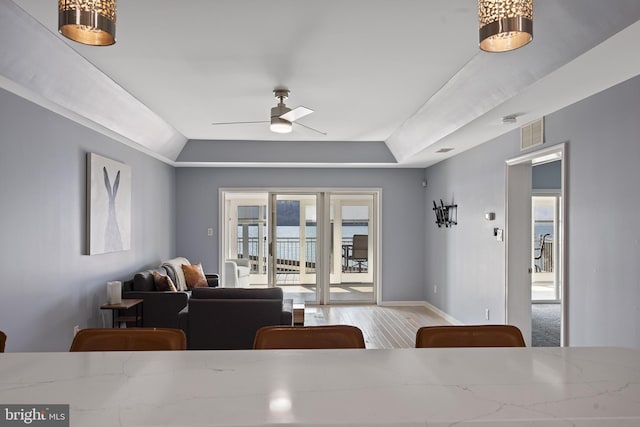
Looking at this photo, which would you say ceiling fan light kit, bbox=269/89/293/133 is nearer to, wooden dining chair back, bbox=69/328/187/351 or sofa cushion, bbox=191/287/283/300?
sofa cushion, bbox=191/287/283/300

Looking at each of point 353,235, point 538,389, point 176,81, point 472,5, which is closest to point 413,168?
point 353,235

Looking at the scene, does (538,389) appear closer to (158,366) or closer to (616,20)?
(158,366)

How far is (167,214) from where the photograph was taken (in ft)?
23.5

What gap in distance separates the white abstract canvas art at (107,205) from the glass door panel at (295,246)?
278 cm

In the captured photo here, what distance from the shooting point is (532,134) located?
4.21 metres

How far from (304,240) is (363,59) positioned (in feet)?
15.2

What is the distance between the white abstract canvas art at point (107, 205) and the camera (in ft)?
14.6

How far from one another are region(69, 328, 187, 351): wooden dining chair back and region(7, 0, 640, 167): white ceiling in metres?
1.83

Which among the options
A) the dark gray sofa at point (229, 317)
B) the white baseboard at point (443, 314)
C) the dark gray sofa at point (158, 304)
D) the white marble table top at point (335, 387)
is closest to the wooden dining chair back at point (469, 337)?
the white marble table top at point (335, 387)

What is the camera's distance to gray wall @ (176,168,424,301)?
7609 millimetres

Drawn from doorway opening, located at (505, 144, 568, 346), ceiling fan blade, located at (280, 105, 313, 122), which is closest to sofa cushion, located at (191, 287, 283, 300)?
ceiling fan blade, located at (280, 105, 313, 122)

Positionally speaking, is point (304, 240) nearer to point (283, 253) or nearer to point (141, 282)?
point (283, 253)

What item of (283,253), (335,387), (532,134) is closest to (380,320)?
(283,253)

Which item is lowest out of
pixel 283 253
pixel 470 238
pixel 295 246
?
pixel 283 253
